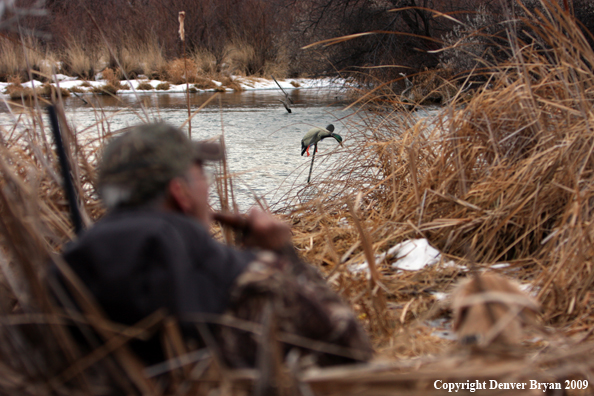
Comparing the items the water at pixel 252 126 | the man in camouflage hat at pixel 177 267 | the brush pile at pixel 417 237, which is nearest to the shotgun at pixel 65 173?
the brush pile at pixel 417 237

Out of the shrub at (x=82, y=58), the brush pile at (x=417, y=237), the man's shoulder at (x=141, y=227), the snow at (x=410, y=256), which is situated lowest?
the snow at (x=410, y=256)

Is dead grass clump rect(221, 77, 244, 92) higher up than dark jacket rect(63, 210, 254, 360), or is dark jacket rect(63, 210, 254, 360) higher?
dead grass clump rect(221, 77, 244, 92)

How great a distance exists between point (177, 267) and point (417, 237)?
5.38 feet

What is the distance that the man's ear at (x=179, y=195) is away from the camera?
3.03 ft

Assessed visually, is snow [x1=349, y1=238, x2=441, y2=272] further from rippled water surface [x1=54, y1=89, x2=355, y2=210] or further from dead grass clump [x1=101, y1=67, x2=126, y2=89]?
dead grass clump [x1=101, y1=67, x2=126, y2=89]

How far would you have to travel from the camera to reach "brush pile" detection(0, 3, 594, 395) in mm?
805

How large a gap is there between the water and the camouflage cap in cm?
134

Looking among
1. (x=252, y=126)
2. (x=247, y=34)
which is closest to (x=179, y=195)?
(x=252, y=126)

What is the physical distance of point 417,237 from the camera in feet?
7.46

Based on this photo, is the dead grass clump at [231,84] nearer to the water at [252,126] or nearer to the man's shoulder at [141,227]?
the water at [252,126]

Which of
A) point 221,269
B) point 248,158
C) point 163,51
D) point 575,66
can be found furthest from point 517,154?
point 163,51

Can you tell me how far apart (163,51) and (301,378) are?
51.3 ft

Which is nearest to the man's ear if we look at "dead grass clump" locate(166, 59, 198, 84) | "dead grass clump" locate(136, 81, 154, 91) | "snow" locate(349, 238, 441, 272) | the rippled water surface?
"snow" locate(349, 238, 441, 272)

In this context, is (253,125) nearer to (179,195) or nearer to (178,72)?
(179,195)
